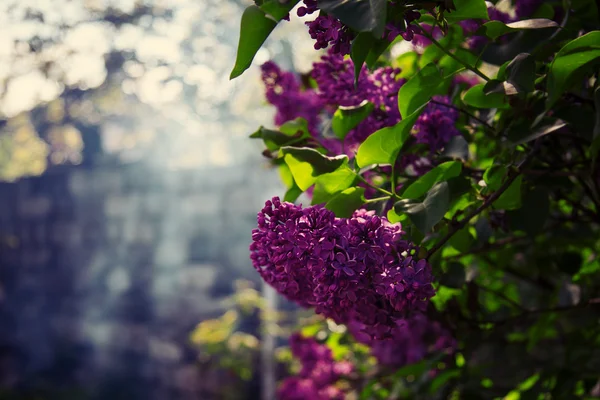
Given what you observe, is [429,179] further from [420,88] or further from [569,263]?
[569,263]

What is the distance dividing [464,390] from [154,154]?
5514mm

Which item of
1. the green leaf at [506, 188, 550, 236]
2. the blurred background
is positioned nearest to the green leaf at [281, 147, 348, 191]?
the green leaf at [506, 188, 550, 236]

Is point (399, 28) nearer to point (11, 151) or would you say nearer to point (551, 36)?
point (551, 36)

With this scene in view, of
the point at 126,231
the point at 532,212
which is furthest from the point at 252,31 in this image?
the point at 126,231

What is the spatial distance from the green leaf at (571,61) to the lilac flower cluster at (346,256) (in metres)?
0.15

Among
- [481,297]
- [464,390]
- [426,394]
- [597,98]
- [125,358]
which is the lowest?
[125,358]

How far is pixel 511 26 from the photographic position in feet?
1.69

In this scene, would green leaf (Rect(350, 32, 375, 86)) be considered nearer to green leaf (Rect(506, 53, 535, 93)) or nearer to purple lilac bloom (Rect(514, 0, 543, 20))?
green leaf (Rect(506, 53, 535, 93))

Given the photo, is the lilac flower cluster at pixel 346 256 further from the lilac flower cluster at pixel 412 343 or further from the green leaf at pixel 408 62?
the lilac flower cluster at pixel 412 343

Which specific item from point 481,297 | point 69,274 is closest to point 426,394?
point 481,297

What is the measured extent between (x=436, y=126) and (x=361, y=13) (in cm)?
30

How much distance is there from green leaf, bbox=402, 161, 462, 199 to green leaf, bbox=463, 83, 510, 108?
60 mm

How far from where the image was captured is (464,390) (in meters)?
0.89

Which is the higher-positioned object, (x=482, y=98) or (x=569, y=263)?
(x=482, y=98)
